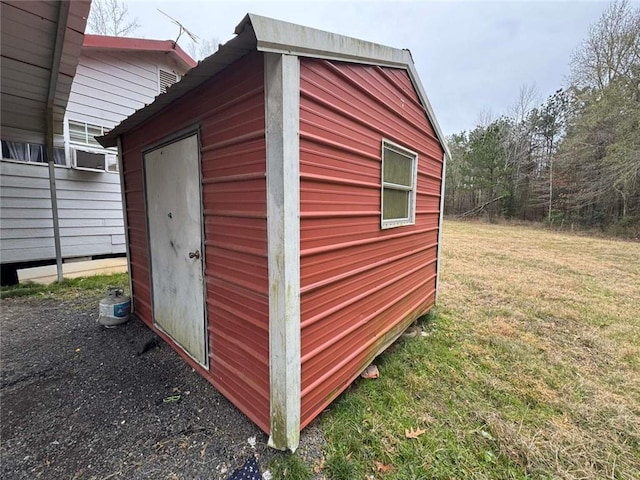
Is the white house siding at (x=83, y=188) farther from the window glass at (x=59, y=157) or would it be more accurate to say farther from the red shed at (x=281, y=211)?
the red shed at (x=281, y=211)

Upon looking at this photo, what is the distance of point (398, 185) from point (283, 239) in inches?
67.2

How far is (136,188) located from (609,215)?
21009 mm

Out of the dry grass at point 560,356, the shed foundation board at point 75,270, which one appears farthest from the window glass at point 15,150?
the dry grass at point 560,356

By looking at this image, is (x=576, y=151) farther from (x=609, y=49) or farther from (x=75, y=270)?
(x=75, y=270)

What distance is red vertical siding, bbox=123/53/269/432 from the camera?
168 centimetres

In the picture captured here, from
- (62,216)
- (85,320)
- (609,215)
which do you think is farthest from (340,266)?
(609,215)

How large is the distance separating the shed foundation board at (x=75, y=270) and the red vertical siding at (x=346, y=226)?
18.4 ft

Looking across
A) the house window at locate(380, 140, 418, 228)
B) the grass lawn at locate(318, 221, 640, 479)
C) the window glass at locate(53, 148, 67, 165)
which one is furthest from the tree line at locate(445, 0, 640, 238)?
the window glass at locate(53, 148, 67, 165)

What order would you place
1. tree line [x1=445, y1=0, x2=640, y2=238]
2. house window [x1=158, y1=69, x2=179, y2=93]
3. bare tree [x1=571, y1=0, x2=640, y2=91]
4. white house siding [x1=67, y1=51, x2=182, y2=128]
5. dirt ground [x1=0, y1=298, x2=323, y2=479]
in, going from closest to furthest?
dirt ground [x1=0, y1=298, x2=323, y2=479] < white house siding [x1=67, y1=51, x2=182, y2=128] < house window [x1=158, y1=69, x2=179, y2=93] < tree line [x1=445, y1=0, x2=640, y2=238] < bare tree [x1=571, y1=0, x2=640, y2=91]

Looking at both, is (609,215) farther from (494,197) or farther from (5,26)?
(5,26)

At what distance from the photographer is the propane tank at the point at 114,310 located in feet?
Answer: 10.8

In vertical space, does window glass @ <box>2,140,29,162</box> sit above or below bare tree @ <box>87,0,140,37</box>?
below

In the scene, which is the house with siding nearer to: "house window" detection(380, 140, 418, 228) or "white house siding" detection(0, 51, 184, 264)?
"white house siding" detection(0, 51, 184, 264)

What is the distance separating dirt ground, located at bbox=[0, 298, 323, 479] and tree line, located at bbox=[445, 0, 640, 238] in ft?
56.5
